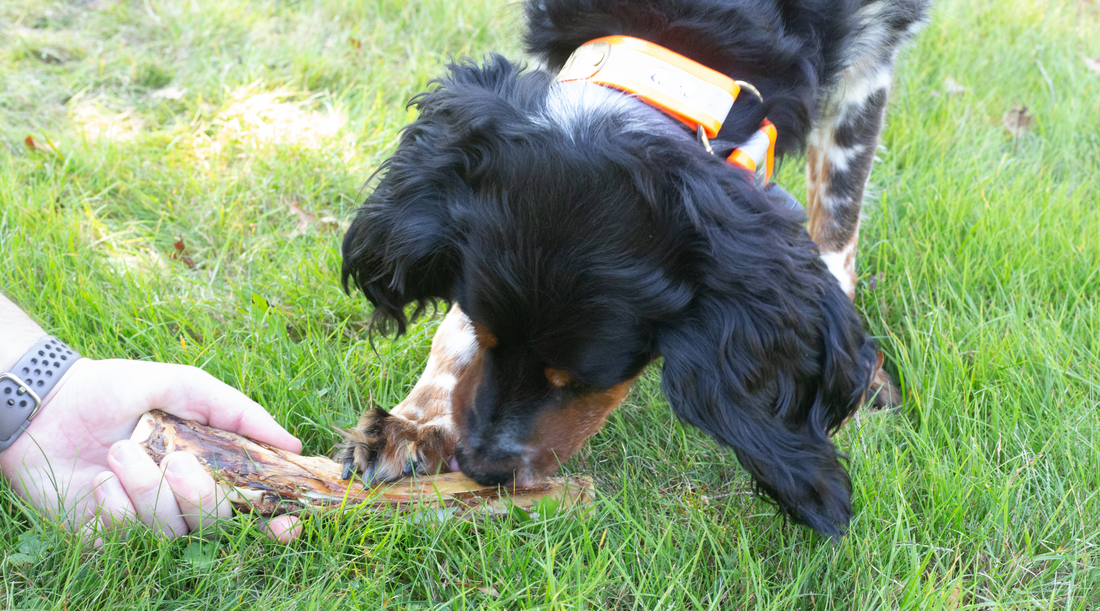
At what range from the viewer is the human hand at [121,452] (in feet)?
6.20

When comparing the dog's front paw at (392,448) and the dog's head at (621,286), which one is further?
the dog's front paw at (392,448)

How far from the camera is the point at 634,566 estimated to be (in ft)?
6.77

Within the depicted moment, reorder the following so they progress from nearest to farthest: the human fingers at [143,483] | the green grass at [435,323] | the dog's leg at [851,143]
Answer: the human fingers at [143,483]
the green grass at [435,323]
the dog's leg at [851,143]

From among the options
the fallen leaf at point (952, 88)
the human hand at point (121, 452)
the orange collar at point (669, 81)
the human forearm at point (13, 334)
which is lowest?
the fallen leaf at point (952, 88)

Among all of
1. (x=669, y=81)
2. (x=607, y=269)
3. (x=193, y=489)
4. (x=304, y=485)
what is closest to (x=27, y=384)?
(x=193, y=489)

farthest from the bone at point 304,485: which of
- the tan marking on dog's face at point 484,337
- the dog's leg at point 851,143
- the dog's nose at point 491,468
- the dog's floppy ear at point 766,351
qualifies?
the dog's leg at point 851,143

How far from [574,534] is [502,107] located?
1.09 m

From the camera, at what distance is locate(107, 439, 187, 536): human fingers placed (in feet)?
6.14

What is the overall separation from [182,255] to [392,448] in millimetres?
1525

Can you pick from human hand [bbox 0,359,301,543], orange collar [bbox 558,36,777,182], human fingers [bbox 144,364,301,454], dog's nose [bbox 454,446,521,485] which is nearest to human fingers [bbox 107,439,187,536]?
human hand [bbox 0,359,301,543]

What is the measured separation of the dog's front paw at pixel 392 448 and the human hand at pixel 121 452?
198 mm

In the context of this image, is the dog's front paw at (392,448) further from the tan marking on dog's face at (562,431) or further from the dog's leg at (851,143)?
the dog's leg at (851,143)

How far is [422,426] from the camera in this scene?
234 centimetres

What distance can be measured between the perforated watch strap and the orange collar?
144 cm
